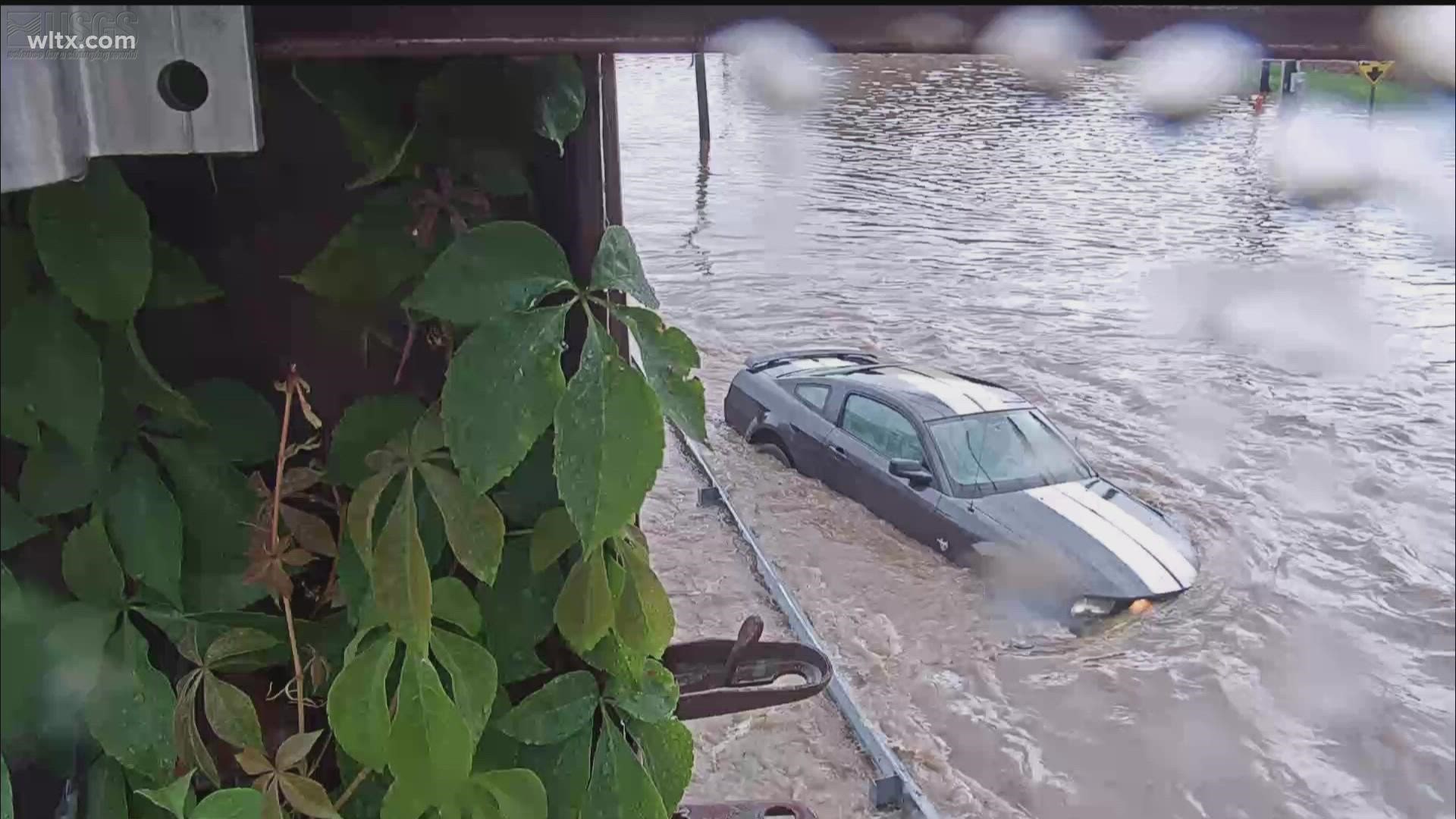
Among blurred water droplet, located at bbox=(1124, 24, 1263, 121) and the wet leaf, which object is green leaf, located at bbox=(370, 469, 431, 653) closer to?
the wet leaf

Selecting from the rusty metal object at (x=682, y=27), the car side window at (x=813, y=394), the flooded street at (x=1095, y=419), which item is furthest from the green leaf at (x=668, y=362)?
the car side window at (x=813, y=394)

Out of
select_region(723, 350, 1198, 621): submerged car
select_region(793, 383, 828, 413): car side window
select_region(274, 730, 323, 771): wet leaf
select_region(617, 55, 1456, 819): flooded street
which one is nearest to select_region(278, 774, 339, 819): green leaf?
select_region(274, 730, 323, 771): wet leaf

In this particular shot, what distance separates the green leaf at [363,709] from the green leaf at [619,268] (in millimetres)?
136

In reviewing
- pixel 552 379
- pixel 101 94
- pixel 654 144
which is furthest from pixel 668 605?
pixel 654 144

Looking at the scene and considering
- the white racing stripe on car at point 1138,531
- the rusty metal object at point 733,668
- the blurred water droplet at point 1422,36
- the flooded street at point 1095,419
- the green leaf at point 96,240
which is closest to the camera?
the blurred water droplet at point 1422,36

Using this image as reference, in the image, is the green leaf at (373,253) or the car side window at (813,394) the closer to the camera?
the green leaf at (373,253)

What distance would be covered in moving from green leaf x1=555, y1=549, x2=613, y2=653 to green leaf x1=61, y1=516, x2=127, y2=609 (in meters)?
0.14

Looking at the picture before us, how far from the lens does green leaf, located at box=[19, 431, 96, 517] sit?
359mm

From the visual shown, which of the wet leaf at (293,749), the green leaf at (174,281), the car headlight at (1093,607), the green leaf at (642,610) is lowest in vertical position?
the car headlight at (1093,607)

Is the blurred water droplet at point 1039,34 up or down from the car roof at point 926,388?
up

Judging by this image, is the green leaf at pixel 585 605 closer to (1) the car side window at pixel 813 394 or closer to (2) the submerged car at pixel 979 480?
(2) the submerged car at pixel 979 480

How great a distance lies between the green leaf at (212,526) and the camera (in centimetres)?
39

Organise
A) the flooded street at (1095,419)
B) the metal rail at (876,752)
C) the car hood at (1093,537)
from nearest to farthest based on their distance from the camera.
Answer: the metal rail at (876,752), the flooded street at (1095,419), the car hood at (1093,537)

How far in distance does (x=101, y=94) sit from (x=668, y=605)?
0.25 metres
